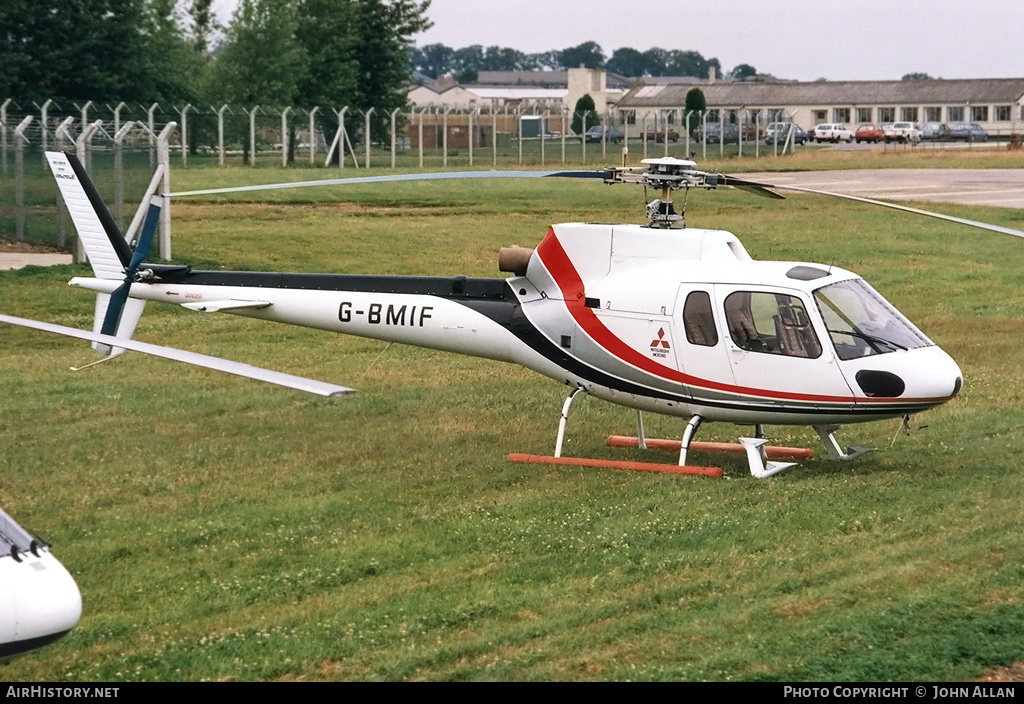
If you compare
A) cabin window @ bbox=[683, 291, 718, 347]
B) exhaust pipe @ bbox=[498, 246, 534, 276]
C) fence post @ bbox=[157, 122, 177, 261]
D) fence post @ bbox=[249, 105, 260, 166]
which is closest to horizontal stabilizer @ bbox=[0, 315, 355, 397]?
exhaust pipe @ bbox=[498, 246, 534, 276]

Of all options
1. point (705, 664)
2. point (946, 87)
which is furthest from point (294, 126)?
point (946, 87)

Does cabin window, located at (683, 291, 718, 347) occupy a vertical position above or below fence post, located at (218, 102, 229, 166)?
below

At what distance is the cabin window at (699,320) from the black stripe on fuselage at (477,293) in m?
0.59

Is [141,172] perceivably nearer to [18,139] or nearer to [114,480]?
[18,139]

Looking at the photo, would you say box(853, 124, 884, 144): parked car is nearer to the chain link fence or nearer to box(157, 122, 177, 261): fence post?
the chain link fence

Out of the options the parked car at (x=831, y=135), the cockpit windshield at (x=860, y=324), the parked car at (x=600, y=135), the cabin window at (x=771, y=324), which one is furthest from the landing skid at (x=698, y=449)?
the parked car at (x=831, y=135)

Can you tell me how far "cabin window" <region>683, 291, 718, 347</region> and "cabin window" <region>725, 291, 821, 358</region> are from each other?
0.18m

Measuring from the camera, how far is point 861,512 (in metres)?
11.9

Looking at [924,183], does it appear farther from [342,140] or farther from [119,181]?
[119,181]

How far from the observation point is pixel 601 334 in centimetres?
1391

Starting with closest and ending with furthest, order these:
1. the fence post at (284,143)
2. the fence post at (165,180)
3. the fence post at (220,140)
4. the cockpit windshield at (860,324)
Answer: the cockpit windshield at (860,324) → the fence post at (165,180) → the fence post at (220,140) → the fence post at (284,143)

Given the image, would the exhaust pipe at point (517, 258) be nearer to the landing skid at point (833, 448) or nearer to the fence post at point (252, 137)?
the landing skid at point (833, 448)

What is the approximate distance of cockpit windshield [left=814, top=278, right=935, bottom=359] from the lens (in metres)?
12.9

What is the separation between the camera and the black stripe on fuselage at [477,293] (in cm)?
1371
